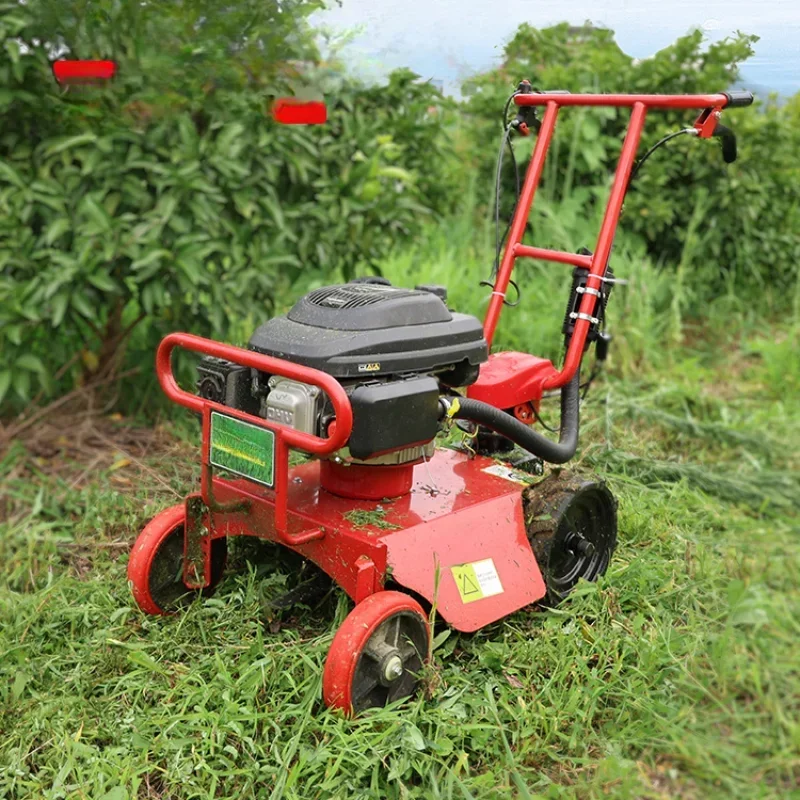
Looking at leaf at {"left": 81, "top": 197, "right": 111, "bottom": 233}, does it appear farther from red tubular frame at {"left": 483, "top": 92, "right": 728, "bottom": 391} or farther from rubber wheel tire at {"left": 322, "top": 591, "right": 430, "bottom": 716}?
rubber wheel tire at {"left": 322, "top": 591, "right": 430, "bottom": 716}

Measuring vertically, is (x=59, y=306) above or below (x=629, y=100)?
below

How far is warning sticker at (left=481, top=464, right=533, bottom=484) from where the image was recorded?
2585 mm

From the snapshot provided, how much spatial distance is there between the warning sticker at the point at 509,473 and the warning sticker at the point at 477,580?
1.08 ft

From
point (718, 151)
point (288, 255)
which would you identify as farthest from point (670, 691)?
point (718, 151)

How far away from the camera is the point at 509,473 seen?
8.64ft

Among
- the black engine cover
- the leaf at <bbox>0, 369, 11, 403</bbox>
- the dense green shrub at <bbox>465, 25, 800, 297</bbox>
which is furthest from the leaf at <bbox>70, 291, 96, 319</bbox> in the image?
the dense green shrub at <bbox>465, 25, 800, 297</bbox>

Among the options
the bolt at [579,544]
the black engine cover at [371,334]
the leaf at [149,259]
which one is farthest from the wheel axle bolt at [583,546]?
the leaf at [149,259]

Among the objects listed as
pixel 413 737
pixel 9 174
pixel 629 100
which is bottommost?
pixel 413 737

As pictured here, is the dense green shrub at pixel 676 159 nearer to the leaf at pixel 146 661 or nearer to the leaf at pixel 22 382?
the leaf at pixel 22 382

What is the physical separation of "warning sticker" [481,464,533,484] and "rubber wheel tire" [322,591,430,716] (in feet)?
1.93

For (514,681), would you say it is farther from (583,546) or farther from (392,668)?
(583,546)

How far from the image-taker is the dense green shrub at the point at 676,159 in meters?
5.01

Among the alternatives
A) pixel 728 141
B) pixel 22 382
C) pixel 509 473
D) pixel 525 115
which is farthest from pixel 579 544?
pixel 22 382

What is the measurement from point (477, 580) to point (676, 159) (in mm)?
3543
